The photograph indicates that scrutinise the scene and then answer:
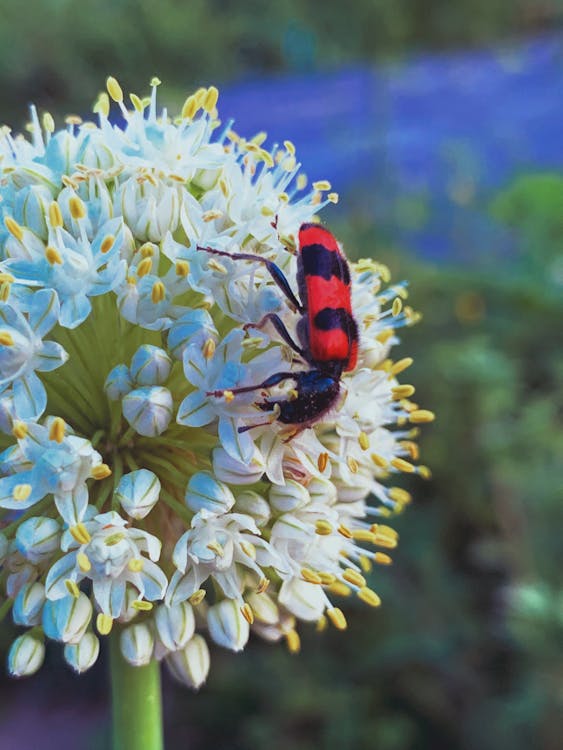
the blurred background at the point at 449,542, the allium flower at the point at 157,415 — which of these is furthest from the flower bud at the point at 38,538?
the blurred background at the point at 449,542

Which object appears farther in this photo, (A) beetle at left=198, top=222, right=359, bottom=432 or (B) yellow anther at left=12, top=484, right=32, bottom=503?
(A) beetle at left=198, top=222, right=359, bottom=432

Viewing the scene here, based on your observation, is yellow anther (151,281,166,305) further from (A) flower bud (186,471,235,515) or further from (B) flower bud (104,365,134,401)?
(A) flower bud (186,471,235,515)

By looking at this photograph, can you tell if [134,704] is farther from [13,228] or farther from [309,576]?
[13,228]

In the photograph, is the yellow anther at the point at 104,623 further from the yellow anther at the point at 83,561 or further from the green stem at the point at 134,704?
the green stem at the point at 134,704

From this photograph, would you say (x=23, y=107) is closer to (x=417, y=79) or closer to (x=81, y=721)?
(x=417, y=79)

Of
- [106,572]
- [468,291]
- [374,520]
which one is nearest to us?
[106,572]

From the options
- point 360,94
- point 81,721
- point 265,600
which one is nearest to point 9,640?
point 81,721

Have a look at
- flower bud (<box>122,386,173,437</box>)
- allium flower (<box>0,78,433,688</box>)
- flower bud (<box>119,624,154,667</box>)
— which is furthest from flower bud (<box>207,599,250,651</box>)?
flower bud (<box>122,386,173,437</box>)
